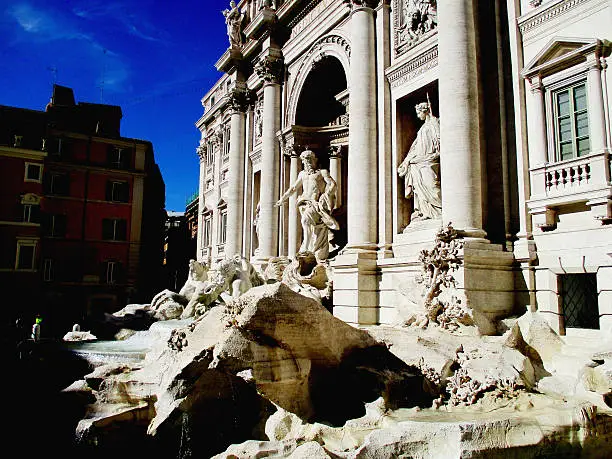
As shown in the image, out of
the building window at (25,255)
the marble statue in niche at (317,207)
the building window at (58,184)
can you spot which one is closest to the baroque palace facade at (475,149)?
the marble statue in niche at (317,207)

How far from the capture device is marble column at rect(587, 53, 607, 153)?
9.15 meters

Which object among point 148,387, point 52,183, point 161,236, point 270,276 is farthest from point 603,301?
point 161,236

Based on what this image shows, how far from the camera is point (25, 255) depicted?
90.8 ft

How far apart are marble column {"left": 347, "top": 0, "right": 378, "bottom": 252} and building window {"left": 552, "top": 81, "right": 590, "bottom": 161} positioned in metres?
4.79

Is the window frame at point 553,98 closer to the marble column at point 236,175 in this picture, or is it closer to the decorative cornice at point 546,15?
the decorative cornice at point 546,15

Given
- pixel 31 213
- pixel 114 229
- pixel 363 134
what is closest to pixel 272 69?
pixel 363 134

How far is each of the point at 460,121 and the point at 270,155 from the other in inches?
396

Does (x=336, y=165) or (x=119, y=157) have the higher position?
(x=119, y=157)

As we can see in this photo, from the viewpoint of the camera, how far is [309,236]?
17.0 metres

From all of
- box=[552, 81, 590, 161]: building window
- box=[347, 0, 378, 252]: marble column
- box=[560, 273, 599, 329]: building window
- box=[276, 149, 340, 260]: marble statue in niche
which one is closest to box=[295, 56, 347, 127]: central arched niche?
box=[276, 149, 340, 260]: marble statue in niche

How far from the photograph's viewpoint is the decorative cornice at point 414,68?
12492mm

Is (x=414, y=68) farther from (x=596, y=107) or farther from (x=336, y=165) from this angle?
(x=336, y=165)

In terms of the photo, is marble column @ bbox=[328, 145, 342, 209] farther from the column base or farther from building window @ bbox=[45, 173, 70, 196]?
building window @ bbox=[45, 173, 70, 196]

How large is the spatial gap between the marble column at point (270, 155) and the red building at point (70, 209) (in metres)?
11.7
